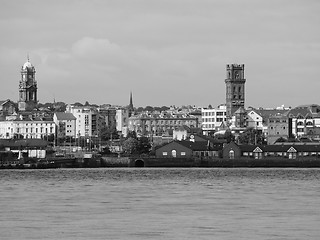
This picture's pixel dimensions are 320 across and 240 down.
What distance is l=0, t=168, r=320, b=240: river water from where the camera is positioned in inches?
1928

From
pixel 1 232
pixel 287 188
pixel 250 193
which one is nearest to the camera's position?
pixel 1 232

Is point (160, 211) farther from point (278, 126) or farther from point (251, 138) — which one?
point (278, 126)

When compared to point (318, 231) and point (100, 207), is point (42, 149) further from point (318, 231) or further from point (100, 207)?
point (318, 231)

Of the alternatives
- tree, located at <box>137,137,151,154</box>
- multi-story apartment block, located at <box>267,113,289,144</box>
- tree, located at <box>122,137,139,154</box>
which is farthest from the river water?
multi-story apartment block, located at <box>267,113,289,144</box>

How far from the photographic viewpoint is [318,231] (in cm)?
4928

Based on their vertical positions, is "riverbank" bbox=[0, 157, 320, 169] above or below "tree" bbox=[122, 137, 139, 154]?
below

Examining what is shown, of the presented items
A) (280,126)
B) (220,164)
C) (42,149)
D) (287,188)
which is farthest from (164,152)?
(287,188)

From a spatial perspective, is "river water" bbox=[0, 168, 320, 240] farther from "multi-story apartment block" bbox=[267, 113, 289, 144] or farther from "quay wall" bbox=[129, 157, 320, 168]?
"multi-story apartment block" bbox=[267, 113, 289, 144]

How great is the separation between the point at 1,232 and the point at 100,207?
12067mm

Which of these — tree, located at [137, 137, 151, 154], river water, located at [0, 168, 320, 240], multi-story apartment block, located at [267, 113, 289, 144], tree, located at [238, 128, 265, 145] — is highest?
multi-story apartment block, located at [267, 113, 289, 144]

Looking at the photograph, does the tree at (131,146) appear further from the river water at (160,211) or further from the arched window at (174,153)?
the river water at (160,211)

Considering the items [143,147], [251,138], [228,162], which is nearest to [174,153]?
[228,162]

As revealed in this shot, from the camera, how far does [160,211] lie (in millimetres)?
58219

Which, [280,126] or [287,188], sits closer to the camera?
[287,188]
